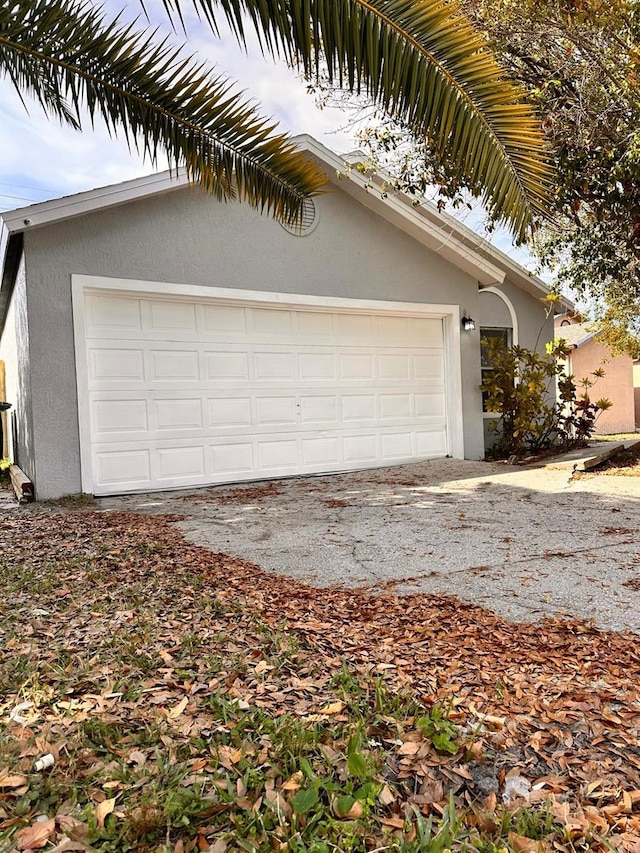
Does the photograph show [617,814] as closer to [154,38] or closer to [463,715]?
[463,715]

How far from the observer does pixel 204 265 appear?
8.20 m

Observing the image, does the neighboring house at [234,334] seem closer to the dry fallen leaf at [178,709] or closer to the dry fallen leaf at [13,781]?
the dry fallen leaf at [178,709]

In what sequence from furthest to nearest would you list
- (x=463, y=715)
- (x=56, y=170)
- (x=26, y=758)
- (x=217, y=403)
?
(x=56, y=170)
(x=217, y=403)
(x=463, y=715)
(x=26, y=758)

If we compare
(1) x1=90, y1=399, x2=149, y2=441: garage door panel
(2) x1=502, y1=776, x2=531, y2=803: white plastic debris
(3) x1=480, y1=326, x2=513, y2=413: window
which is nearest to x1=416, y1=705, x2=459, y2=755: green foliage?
(2) x1=502, y1=776, x2=531, y2=803: white plastic debris

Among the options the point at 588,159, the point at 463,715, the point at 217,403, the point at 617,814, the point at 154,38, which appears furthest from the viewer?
the point at 217,403

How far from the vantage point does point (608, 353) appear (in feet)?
65.8

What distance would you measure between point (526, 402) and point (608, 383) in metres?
11.7

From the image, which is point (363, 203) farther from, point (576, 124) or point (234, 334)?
point (576, 124)

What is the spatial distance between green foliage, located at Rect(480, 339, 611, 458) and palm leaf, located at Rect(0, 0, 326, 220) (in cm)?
599

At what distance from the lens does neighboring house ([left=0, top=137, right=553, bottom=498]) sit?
24.0 ft

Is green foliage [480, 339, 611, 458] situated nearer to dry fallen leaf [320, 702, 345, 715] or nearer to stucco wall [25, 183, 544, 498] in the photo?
stucco wall [25, 183, 544, 498]

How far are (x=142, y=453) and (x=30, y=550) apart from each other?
128 inches

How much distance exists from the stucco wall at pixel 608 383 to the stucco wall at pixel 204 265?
11518mm

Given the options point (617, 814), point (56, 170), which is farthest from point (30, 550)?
point (56, 170)
